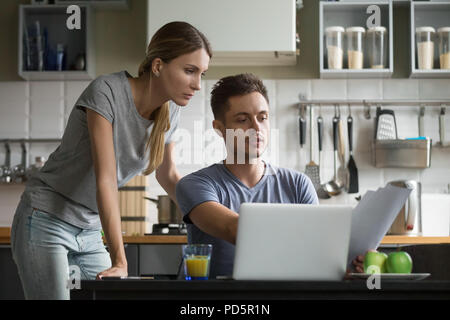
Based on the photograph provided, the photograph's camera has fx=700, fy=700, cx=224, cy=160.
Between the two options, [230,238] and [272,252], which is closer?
[272,252]

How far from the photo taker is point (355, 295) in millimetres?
1094

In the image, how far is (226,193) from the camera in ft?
5.99

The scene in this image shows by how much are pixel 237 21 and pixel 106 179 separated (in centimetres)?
208

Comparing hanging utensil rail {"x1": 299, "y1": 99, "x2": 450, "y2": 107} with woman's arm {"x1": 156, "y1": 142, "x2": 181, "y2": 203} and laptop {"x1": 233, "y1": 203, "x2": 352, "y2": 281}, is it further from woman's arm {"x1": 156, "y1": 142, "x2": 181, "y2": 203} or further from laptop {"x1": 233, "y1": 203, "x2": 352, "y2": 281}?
laptop {"x1": 233, "y1": 203, "x2": 352, "y2": 281}

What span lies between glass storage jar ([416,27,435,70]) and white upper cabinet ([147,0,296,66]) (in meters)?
0.67

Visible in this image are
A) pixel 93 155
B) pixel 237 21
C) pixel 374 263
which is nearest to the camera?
pixel 374 263

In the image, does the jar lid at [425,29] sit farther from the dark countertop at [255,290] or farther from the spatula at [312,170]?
the dark countertop at [255,290]

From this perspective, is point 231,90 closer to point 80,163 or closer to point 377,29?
point 80,163

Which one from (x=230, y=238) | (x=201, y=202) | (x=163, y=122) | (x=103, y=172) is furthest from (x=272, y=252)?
(x=163, y=122)

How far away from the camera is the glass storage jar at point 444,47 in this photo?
367 centimetres

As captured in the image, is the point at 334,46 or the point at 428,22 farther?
the point at 428,22

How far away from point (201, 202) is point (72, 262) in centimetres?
Answer: 45

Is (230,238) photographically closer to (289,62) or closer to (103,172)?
(103,172)

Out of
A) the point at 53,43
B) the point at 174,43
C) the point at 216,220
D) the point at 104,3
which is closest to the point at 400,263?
the point at 216,220
